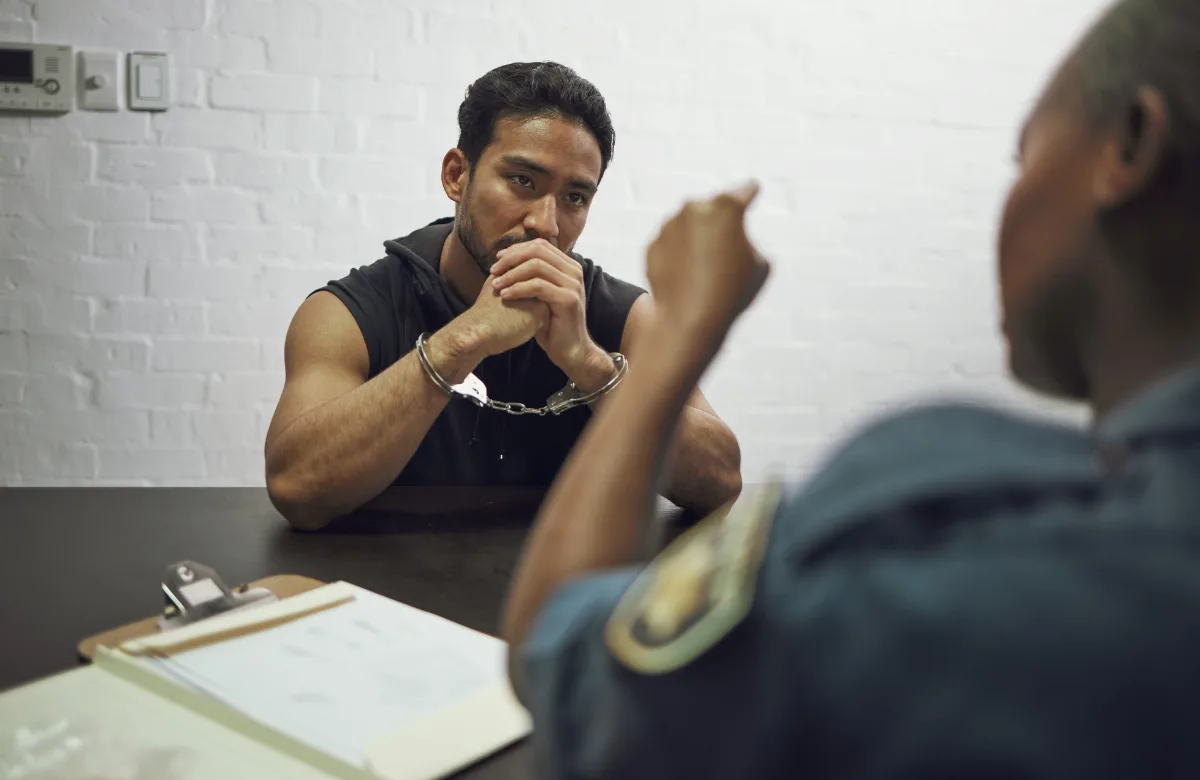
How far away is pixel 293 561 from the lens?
0.93 m

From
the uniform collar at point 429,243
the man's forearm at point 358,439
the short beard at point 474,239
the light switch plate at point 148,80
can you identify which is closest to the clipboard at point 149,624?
the man's forearm at point 358,439

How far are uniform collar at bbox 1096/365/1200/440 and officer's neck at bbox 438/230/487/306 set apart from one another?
1345mm

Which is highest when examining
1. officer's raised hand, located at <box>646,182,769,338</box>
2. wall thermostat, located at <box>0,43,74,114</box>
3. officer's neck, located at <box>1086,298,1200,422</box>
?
officer's neck, located at <box>1086,298,1200,422</box>

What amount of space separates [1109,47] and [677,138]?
6.99ft

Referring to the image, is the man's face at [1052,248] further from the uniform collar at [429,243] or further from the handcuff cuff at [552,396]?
the uniform collar at [429,243]

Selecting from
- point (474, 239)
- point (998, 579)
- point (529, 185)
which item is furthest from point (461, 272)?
point (998, 579)

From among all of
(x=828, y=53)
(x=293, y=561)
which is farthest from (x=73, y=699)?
(x=828, y=53)

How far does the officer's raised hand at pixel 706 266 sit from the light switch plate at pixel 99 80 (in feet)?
6.44

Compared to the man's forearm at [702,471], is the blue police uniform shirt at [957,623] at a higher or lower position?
higher

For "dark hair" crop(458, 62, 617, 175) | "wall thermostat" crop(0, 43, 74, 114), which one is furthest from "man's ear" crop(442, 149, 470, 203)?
"wall thermostat" crop(0, 43, 74, 114)

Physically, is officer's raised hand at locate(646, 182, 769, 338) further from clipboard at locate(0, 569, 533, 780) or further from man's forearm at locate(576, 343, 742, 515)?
man's forearm at locate(576, 343, 742, 515)

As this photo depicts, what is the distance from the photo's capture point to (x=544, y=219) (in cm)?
146

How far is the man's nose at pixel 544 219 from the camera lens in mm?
1461

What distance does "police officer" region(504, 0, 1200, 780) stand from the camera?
23 cm
